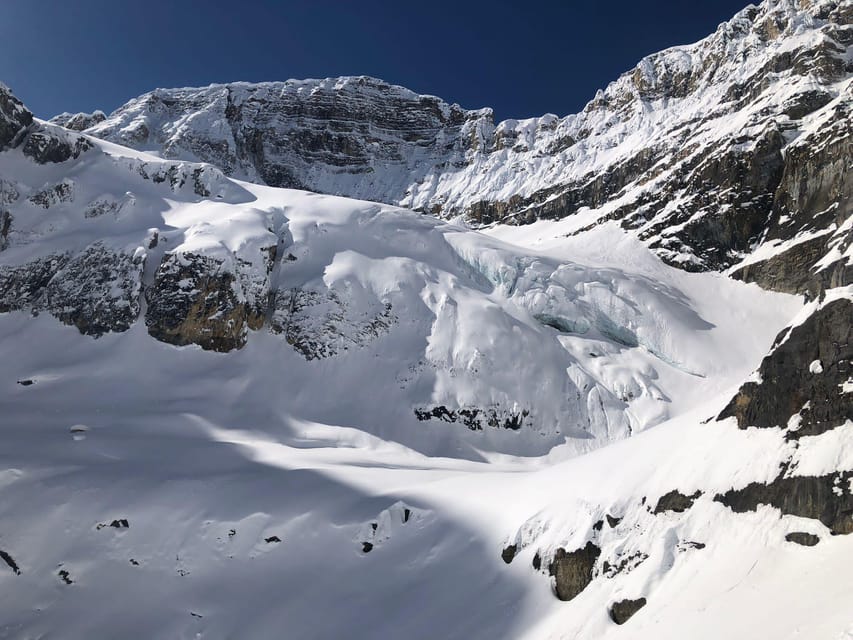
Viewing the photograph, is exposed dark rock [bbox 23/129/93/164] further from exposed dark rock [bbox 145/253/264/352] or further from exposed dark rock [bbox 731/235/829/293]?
exposed dark rock [bbox 731/235/829/293]

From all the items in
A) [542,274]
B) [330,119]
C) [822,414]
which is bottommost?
[822,414]

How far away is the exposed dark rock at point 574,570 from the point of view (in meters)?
13.4

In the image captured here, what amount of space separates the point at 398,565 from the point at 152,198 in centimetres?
3549

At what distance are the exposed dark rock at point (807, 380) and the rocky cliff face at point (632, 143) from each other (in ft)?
3.96

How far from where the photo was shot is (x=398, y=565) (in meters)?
17.0

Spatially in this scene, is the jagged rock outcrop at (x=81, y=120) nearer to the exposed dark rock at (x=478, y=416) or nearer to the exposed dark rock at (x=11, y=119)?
the exposed dark rock at (x=11, y=119)

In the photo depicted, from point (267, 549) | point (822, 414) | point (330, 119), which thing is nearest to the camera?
point (822, 414)

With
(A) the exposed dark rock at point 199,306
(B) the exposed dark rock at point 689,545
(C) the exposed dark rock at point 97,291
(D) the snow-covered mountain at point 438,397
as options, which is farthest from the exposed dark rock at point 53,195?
(B) the exposed dark rock at point 689,545

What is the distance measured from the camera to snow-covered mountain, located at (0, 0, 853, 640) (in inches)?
460

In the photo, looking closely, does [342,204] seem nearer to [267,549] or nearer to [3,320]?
[3,320]

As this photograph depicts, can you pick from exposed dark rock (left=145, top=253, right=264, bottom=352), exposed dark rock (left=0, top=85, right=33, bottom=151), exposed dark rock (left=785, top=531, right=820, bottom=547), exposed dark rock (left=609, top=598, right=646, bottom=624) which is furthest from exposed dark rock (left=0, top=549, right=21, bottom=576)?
exposed dark rock (left=0, top=85, right=33, bottom=151)

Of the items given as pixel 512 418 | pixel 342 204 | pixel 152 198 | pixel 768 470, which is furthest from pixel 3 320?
pixel 768 470

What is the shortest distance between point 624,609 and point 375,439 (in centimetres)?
1813

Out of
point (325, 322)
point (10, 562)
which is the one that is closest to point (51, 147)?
point (325, 322)
